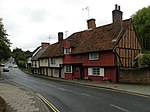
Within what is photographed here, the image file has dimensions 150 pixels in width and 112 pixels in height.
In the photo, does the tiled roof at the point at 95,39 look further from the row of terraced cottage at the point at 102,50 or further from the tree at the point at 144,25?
the tree at the point at 144,25

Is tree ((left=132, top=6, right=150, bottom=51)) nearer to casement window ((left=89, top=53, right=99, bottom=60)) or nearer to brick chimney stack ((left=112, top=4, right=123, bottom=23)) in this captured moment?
brick chimney stack ((left=112, top=4, right=123, bottom=23))

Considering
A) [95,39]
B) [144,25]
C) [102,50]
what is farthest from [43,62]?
[102,50]

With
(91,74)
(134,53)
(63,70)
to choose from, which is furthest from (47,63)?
(134,53)

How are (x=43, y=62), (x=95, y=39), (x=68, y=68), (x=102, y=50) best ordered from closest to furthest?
(x=102, y=50) → (x=95, y=39) → (x=68, y=68) → (x=43, y=62)

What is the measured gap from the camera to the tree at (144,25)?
43500 millimetres

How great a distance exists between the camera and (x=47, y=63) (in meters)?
55.2

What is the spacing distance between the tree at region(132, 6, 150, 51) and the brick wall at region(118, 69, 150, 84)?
53.4 feet

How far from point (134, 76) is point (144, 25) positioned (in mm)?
18372

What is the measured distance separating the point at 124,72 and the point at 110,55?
352 centimetres

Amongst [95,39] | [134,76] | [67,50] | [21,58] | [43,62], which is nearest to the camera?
[134,76]

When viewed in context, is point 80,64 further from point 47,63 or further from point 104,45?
point 47,63

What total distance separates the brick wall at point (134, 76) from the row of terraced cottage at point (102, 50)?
1.17m

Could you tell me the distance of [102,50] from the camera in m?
32.9

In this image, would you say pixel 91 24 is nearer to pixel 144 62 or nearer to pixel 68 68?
pixel 68 68
